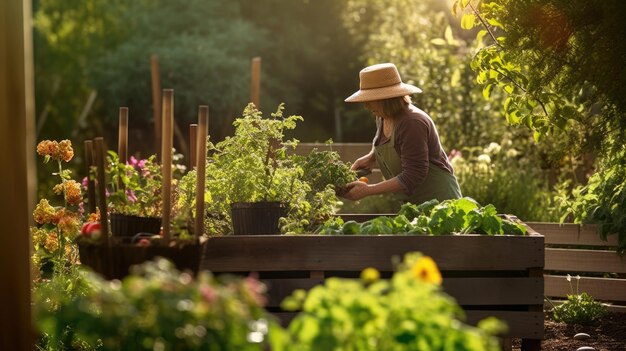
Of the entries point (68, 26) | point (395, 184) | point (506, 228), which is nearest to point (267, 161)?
point (395, 184)

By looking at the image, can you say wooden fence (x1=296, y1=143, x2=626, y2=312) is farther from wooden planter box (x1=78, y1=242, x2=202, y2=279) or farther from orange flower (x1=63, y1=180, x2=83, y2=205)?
wooden planter box (x1=78, y1=242, x2=202, y2=279)

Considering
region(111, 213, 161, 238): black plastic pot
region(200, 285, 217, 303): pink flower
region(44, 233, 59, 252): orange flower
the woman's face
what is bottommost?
region(44, 233, 59, 252): orange flower

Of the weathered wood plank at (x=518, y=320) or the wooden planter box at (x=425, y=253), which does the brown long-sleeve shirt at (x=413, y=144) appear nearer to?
the wooden planter box at (x=425, y=253)

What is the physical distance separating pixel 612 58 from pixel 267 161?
1.79 meters

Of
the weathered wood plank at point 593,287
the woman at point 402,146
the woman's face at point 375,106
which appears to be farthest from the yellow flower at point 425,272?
the weathered wood plank at point 593,287

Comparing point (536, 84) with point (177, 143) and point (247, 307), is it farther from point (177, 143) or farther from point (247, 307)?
point (177, 143)

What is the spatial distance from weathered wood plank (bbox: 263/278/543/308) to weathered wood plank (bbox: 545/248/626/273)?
2.26 metres

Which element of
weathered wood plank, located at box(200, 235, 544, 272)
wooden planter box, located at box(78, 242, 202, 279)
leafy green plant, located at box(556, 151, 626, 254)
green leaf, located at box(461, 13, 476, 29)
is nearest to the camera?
wooden planter box, located at box(78, 242, 202, 279)

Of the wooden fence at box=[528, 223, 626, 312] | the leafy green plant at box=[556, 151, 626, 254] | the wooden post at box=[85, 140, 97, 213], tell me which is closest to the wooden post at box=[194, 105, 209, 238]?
the wooden post at box=[85, 140, 97, 213]

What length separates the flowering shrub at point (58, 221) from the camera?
18.0 feet

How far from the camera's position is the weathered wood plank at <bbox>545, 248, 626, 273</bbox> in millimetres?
7379

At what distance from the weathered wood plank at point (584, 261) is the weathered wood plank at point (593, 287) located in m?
0.07

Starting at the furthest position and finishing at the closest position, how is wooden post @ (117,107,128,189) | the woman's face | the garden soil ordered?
1. the woman's face
2. the garden soil
3. wooden post @ (117,107,128,189)

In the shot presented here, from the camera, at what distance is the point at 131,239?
414 centimetres
